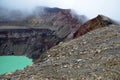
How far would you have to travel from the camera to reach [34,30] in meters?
95.8

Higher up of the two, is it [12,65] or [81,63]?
[81,63]

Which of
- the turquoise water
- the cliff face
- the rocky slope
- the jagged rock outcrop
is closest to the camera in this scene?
the rocky slope

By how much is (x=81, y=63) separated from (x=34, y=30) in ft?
282

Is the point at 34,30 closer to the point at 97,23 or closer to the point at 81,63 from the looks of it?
the point at 97,23

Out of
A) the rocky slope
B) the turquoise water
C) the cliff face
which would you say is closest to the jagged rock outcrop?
the rocky slope

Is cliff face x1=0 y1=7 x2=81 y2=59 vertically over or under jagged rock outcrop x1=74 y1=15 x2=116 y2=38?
under

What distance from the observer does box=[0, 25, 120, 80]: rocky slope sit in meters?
9.19

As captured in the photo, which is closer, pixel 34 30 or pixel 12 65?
pixel 12 65

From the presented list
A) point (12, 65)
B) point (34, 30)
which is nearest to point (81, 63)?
point (12, 65)

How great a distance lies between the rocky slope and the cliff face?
77555mm

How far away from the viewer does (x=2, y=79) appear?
9148 millimetres

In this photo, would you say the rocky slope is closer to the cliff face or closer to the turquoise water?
the turquoise water

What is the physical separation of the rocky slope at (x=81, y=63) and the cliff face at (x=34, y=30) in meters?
77.6

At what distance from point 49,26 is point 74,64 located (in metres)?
86.8
